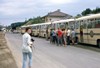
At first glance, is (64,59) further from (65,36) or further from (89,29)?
(65,36)

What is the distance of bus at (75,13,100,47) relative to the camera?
29.5 metres

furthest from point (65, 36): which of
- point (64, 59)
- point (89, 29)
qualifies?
point (64, 59)

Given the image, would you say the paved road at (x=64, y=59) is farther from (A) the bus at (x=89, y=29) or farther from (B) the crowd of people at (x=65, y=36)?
(B) the crowd of people at (x=65, y=36)

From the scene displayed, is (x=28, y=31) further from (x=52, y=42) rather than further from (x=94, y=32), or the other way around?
(x=52, y=42)

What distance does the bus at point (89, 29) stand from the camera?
96.6ft

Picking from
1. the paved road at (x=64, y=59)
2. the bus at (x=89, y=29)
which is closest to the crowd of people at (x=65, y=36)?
the bus at (x=89, y=29)

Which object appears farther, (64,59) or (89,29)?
(89,29)

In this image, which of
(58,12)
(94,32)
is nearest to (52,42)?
(94,32)

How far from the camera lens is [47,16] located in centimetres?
13650

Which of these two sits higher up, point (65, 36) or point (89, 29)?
point (89, 29)

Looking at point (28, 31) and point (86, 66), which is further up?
point (28, 31)

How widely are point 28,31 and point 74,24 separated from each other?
23.5 metres

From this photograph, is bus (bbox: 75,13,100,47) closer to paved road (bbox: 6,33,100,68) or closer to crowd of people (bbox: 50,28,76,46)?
crowd of people (bbox: 50,28,76,46)

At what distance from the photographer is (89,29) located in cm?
3155
